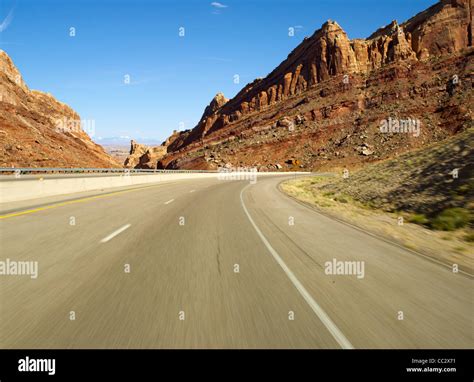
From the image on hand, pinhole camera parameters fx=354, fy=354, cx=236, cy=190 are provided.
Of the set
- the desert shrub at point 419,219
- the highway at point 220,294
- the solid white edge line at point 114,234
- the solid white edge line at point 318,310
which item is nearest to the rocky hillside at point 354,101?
the desert shrub at point 419,219

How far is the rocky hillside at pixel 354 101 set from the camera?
226 feet

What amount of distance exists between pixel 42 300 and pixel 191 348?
227 centimetres

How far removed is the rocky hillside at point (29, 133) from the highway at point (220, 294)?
156ft

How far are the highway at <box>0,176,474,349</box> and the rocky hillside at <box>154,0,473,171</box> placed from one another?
6430cm

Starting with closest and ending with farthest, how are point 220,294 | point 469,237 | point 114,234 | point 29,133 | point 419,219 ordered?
point 220,294
point 114,234
point 469,237
point 419,219
point 29,133

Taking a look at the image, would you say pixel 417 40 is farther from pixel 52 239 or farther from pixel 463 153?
pixel 52 239

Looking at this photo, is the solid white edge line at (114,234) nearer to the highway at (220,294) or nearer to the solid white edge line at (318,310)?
the highway at (220,294)

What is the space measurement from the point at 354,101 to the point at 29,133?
6637cm

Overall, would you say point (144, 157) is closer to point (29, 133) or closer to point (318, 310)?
point (29, 133)

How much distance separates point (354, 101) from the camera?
8138 cm

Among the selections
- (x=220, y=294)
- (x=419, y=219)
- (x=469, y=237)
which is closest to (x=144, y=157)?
(x=419, y=219)
